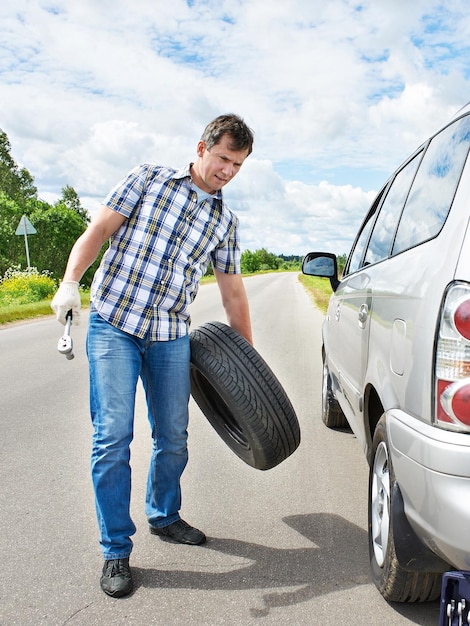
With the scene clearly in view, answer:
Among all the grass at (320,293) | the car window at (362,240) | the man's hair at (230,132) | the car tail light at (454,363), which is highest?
the man's hair at (230,132)

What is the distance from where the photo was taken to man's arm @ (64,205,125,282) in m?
2.94

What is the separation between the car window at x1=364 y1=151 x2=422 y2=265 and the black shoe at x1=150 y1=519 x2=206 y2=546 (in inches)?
65.6

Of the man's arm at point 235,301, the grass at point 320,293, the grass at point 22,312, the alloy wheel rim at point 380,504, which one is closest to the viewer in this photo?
the alloy wheel rim at point 380,504

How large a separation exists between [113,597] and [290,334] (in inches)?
383

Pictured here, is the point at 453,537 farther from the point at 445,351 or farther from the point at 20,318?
the point at 20,318

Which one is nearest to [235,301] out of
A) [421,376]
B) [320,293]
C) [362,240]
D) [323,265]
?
[362,240]

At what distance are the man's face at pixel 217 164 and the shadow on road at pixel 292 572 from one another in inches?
70.8

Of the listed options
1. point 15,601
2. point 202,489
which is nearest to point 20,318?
point 202,489

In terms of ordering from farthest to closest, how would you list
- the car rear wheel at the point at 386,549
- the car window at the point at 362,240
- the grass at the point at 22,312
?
the grass at the point at 22,312 < the car window at the point at 362,240 < the car rear wheel at the point at 386,549

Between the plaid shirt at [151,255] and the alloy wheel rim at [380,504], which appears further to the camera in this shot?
the plaid shirt at [151,255]

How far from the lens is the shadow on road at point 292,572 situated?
108 inches

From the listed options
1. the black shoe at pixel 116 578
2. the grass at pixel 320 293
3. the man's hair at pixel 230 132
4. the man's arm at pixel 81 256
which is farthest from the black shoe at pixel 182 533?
the grass at pixel 320 293

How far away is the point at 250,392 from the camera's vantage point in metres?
3.08

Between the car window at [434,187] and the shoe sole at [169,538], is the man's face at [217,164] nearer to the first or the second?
the car window at [434,187]
